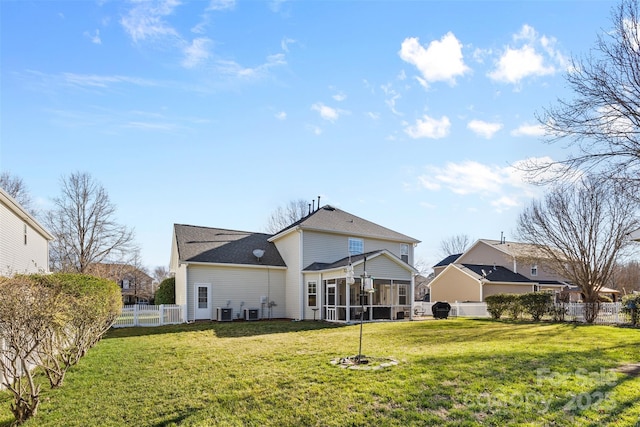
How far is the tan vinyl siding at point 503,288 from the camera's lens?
3195 centimetres

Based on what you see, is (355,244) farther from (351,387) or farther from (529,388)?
(529,388)

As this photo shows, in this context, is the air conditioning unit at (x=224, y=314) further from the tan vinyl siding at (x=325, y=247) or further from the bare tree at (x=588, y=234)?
the bare tree at (x=588, y=234)

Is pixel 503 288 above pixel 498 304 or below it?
below

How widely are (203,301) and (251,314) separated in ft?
8.28

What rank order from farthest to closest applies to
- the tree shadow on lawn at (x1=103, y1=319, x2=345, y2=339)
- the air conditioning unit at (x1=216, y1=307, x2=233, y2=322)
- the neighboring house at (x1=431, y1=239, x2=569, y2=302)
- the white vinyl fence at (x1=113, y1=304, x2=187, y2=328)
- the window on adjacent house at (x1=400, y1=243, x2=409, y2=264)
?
the neighboring house at (x1=431, y1=239, x2=569, y2=302) → the window on adjacent house at (x1=400, y1=243, x2=409, y2=264) → the air conditioning unit at (x1=216, y1=307, x2=233, y2=322) → the white vinyl fence at (x1=113, y1=304, x2=187, y2=328) → the tree shadow on lawn at (x1=103, y1=319, x2=345, y2=339)

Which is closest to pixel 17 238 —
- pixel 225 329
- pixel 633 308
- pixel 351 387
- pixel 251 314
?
pixel 225 329

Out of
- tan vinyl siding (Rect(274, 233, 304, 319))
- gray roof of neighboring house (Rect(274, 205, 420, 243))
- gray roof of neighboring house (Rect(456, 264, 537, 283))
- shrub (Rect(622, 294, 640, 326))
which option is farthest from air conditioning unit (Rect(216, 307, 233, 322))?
gray roof of neighboring house (Rect(456, 264, 537, 283))

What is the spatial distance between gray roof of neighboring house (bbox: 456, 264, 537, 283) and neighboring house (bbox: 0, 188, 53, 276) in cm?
2843

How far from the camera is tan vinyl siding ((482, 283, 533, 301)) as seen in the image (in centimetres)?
3195

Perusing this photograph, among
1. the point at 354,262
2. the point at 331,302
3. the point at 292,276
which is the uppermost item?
the point at 354,262

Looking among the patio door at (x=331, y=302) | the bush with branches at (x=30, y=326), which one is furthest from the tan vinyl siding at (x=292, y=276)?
the bush with branches at (x=30, y=326)

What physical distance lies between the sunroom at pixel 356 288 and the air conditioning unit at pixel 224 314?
3.86 metres

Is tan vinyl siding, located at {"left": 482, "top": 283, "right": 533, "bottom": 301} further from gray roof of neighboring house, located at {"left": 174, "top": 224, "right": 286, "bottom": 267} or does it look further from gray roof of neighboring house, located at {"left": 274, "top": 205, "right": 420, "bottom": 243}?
gray roof of neighboring house, located at {"left": 174, "top": 224, "right": 286, "bottom": 267}

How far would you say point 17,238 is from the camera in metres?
15.9
